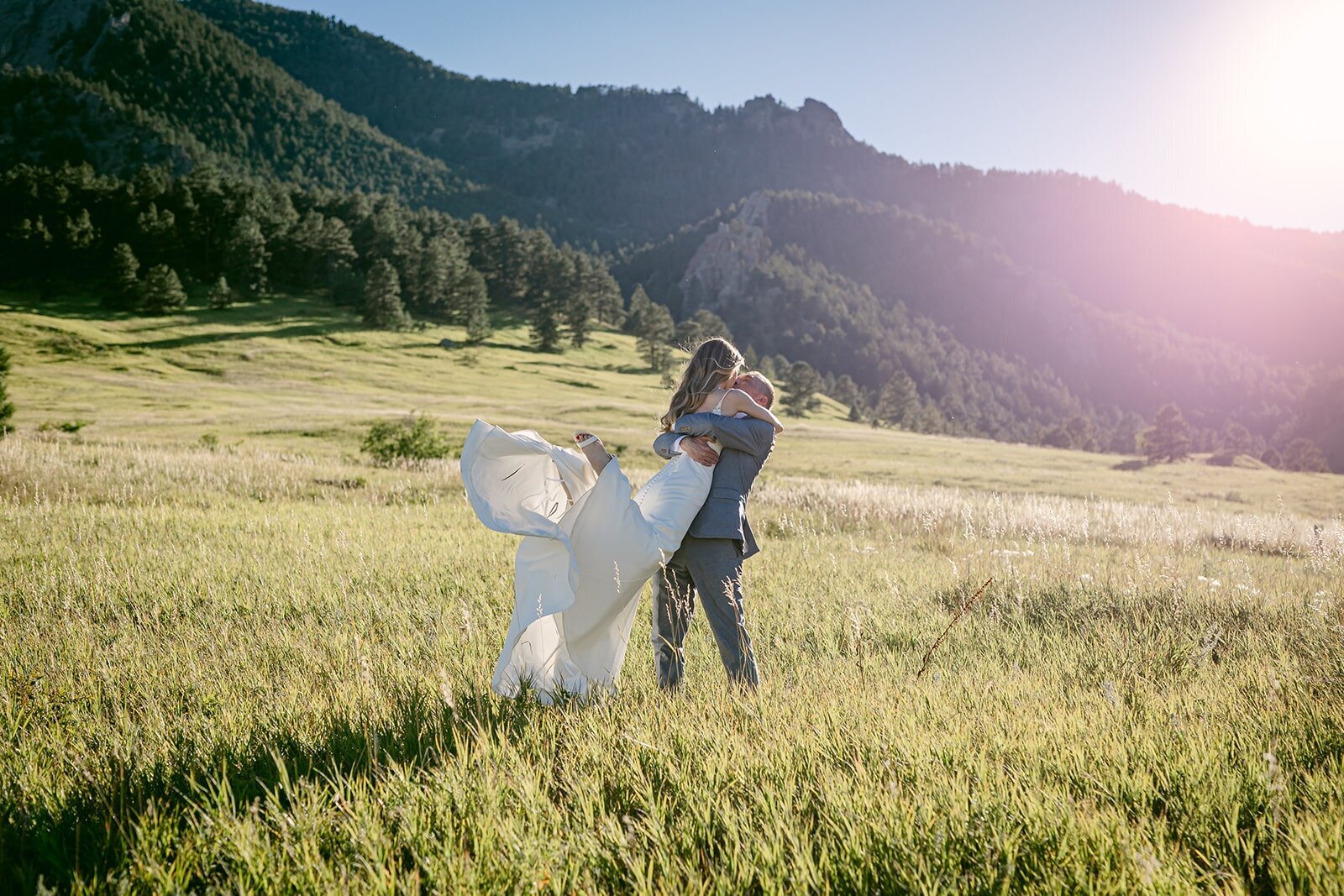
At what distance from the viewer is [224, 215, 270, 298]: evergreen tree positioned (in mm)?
78625

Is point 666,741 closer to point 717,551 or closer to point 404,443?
point 717,551

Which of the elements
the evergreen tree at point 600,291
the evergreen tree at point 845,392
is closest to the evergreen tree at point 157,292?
the evergreen tree at point 600,291

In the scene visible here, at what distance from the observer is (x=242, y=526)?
27.0 ft

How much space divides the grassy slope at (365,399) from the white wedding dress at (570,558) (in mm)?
23686

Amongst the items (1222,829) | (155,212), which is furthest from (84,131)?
(1222,829)

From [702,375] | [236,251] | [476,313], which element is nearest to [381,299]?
[476,313]

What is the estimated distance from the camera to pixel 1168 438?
2131 inches

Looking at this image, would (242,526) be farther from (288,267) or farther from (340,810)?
(288,267)

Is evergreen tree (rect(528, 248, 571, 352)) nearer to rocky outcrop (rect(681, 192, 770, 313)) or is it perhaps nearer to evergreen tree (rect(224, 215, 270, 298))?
evergreen tree (rect(224, 215, 270, 298))

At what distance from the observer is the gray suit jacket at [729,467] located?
3967 millimetres

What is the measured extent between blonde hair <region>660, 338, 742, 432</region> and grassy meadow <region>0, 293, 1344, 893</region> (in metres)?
1.74

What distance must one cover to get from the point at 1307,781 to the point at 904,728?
55.3 inches

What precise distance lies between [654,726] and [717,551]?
125 centimetres

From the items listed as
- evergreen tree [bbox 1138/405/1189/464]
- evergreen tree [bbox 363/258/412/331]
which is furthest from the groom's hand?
evergreen tree [bbox 363/258/412/331]
